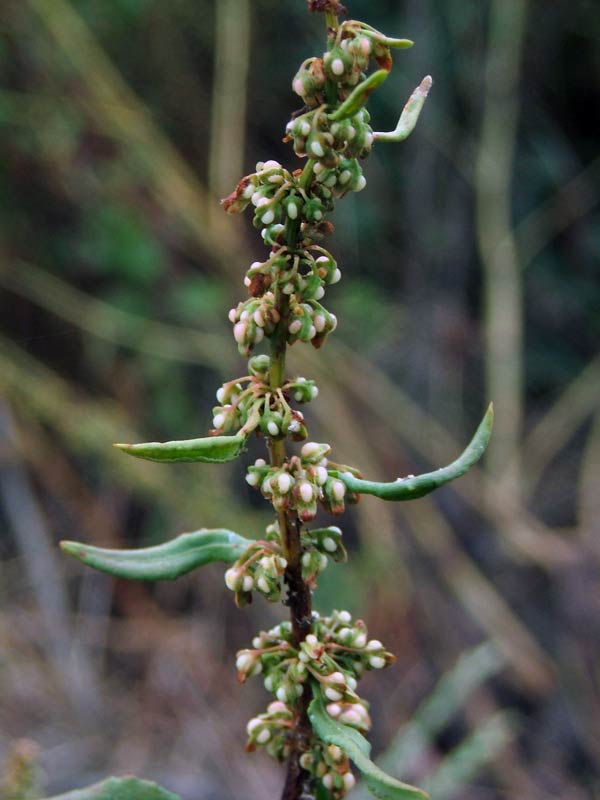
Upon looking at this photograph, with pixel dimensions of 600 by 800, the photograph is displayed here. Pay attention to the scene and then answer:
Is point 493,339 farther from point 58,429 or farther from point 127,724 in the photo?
point 127,724

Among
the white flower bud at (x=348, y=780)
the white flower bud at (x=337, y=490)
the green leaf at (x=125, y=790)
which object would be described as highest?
the white flower bud at (x=337, y=490)

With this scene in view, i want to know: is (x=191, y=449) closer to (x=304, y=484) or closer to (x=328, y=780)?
(x=304, y=484)

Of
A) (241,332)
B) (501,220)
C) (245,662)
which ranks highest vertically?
(501,220)

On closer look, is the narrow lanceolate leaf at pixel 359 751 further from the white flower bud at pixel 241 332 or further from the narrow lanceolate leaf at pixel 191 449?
the white flower bud at pixel 241 332

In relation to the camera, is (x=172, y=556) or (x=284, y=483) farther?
(x=172, y=556)

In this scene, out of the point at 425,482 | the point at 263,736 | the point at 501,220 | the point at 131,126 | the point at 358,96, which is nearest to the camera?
the point at 358,96

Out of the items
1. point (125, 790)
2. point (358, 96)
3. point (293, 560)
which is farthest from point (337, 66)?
point (125, 790)

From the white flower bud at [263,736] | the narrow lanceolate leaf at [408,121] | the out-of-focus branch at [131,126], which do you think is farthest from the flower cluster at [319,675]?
the out-of-focus branch at [131,126]

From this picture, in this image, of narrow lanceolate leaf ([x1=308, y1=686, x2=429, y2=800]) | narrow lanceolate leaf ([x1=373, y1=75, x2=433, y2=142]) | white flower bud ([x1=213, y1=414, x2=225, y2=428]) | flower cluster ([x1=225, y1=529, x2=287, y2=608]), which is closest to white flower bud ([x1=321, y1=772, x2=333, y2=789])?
narrow lanceolate leaf ([x1=308, y1=686, x2=429, y2=800])
